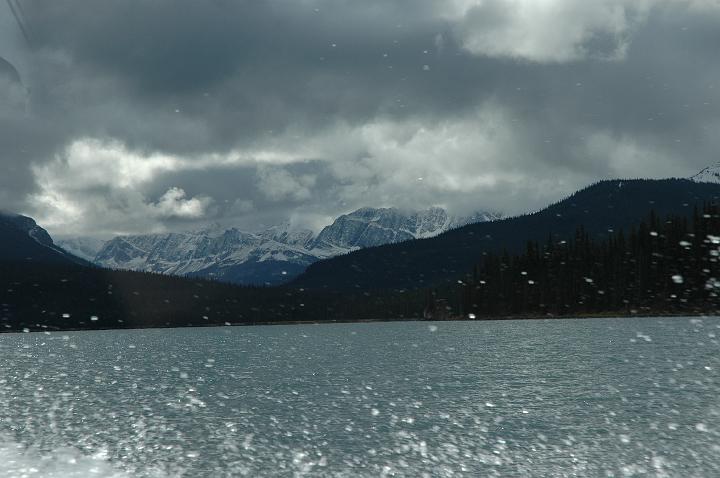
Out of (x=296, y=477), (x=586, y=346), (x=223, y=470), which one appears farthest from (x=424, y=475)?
(x=586, y=346)

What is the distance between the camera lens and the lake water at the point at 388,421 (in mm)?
28969

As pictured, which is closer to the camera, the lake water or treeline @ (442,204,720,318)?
the lake water

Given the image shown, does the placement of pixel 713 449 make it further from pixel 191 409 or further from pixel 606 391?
pixel 191 409

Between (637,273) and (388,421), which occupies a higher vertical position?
(637,273)

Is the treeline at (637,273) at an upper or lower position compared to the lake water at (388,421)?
upper

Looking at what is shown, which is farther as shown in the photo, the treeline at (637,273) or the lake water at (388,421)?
the treeline at (637,273)

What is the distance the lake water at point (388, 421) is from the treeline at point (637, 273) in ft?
326

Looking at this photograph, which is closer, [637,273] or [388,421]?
[388,421]

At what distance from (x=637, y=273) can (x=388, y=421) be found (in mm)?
150587

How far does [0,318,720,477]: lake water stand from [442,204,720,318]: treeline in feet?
326

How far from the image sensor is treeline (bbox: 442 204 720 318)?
162500 mm

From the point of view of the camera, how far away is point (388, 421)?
3819 cm

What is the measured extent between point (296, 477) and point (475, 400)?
19.6 metres

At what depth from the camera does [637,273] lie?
173 metres
